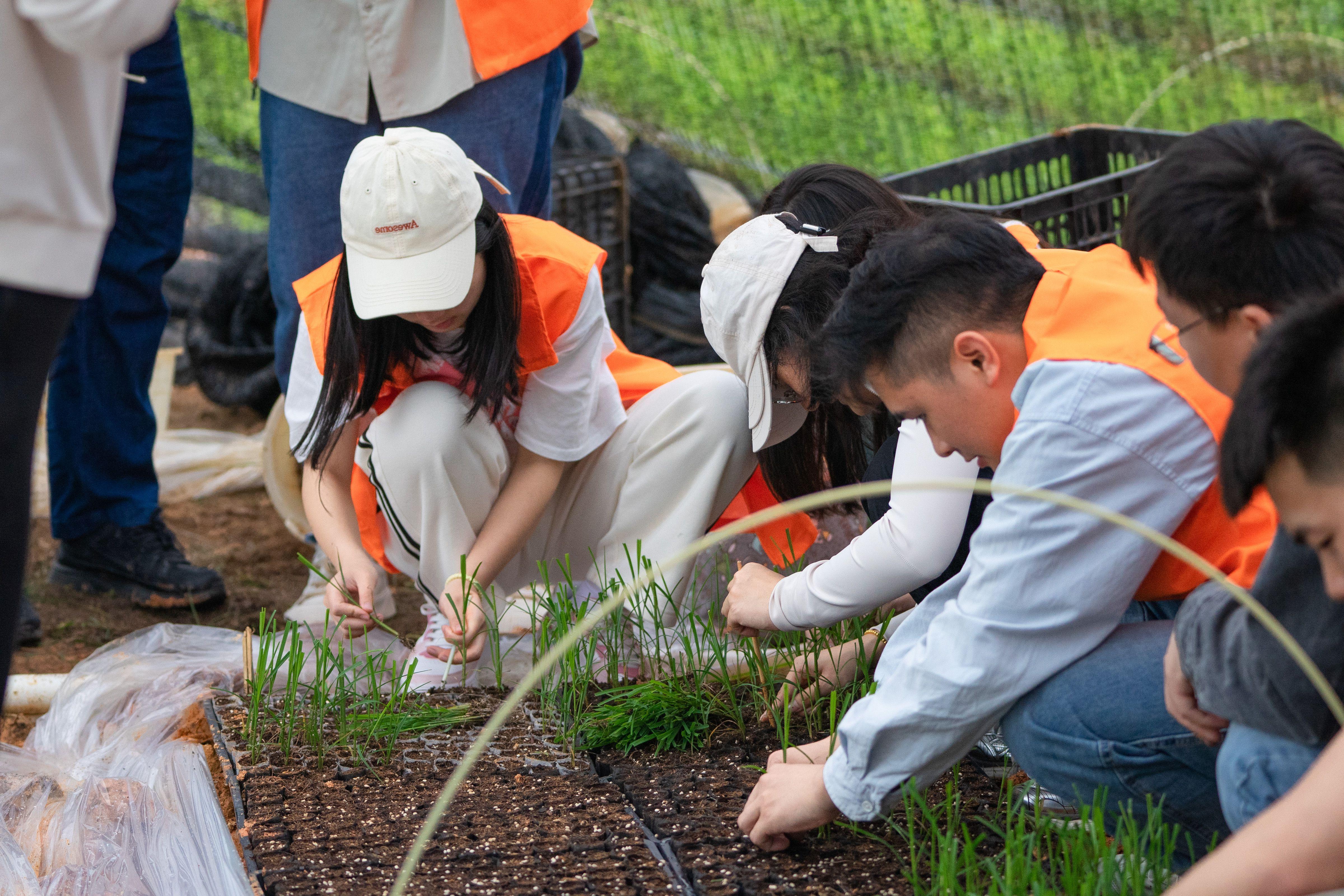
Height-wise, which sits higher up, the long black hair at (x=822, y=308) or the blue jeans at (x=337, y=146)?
the blue jeans at (x=337, y=146)

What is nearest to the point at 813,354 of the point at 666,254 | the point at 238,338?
the point at 666,254

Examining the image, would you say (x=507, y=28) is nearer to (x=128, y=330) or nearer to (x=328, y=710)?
(x=128, y=330)

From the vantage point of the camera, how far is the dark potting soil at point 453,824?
5.11 feet

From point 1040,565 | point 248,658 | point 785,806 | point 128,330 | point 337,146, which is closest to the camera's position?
point 1040,565

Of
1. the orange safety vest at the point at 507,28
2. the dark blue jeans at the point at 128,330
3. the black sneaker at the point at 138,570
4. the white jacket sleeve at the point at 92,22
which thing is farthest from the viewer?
the black sneaker at the point at 138,570

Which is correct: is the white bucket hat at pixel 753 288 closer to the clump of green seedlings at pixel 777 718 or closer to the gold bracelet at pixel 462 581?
the clump of green seedlings at pixel 777 718

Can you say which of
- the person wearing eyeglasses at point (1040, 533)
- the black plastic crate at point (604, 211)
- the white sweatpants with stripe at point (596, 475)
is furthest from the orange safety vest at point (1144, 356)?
the black plastic crate at point (604, 211)

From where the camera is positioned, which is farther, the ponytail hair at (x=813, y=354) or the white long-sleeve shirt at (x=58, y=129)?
the ponytail hair at (x=813, y=354)

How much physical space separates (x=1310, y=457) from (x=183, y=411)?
442 cm

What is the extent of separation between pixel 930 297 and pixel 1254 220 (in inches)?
15.2

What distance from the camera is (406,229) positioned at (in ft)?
6.54

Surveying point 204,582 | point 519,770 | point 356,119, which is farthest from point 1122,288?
point 204,582

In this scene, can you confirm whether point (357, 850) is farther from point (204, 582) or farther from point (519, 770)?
point (204, 582)

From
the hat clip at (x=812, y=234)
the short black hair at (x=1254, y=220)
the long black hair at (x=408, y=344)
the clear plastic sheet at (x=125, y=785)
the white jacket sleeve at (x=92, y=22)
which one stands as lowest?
the clear plastic sheet at (x=125, y=785)
